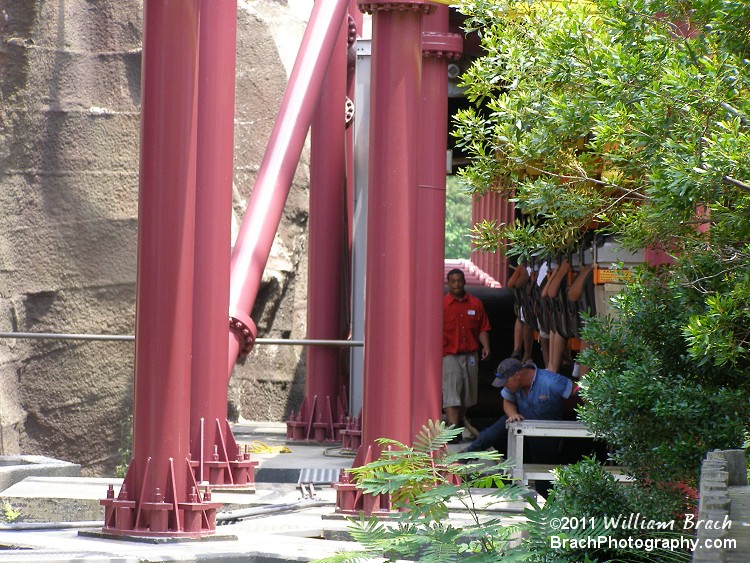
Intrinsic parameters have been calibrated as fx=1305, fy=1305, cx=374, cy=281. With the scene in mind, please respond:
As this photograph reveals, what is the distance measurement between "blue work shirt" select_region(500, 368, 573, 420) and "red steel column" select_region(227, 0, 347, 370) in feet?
7.37

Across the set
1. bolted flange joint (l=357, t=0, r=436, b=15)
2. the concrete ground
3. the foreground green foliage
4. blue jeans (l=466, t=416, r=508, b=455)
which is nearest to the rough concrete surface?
the concrete ground

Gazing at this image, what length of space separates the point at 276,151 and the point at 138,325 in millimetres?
4474

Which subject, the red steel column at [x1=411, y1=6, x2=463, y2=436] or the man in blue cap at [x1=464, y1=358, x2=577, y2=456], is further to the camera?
the man in blue cap at [x1=464, y1=358, x2=577, y2=456]

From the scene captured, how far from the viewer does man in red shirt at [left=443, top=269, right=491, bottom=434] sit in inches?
502

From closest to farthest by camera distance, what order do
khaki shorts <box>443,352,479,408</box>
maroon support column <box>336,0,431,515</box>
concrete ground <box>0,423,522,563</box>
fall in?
1. concrete ground <box>0,423,522,563</box>
2. maroon support column <box>336,0,431,515</box>
3. khaki shorts <box>443,352,479,408</box>

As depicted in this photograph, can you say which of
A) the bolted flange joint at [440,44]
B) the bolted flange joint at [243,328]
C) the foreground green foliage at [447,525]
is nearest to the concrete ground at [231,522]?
the bolted flange joint at [243,328]

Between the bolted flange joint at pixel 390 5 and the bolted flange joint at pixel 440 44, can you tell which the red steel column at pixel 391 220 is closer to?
the bolted flange joint at pixel 390 5

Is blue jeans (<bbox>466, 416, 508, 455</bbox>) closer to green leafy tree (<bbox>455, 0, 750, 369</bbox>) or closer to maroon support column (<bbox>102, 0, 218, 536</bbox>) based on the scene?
green leafy tree (<bbox>455, 0, 750, 369</bbox>)

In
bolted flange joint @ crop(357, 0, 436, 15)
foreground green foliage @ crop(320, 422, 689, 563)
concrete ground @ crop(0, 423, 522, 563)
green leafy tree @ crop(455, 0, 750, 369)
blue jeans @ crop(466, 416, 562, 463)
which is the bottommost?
concrete ground @ crop(0, 423, 522, 563)

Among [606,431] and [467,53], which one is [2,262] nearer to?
[467,53]

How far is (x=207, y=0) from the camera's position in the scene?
371 inches

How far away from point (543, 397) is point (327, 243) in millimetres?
3371

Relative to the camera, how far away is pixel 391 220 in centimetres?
796

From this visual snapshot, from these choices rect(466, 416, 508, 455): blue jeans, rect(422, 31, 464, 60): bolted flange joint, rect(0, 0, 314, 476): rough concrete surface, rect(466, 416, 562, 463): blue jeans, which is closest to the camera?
rect(422, 31, 464, 60): bolted flange joint
